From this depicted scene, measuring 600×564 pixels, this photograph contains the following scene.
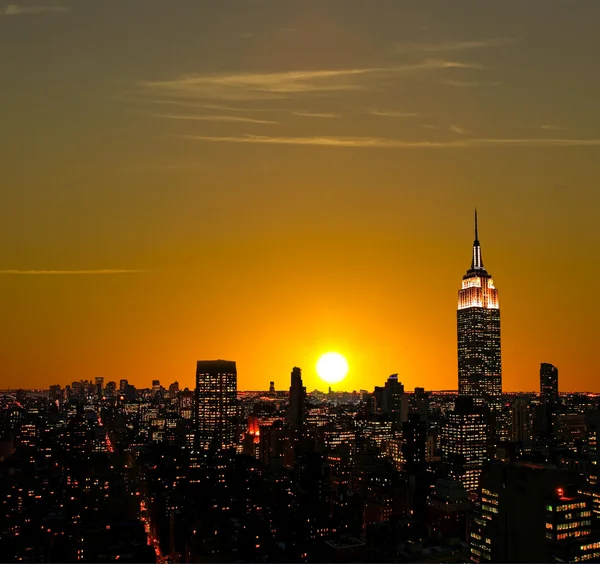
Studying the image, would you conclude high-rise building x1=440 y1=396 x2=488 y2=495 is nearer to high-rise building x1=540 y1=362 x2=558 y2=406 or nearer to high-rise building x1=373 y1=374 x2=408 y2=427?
high-rise building x1=373 y1=374 x2=408 y2=427

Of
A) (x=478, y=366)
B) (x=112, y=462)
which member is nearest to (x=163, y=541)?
(x=112, y=462)

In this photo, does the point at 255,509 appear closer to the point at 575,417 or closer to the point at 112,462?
the point at 112,462

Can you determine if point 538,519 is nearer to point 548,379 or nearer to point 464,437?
point 464,437

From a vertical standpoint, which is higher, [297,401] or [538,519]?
[297,401]

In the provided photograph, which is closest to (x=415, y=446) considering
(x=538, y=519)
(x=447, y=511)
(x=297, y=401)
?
(x=297, y=401)

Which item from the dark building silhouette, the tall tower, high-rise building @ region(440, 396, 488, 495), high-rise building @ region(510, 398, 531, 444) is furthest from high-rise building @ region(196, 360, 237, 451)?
the tall tower

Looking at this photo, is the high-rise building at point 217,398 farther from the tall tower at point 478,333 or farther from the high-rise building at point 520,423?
the tall tower at point 478,333

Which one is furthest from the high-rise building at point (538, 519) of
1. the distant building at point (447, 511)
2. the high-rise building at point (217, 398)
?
the high-rise building at point (217, 398)

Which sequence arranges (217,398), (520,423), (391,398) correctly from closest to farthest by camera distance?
(520,423), (217,398), (391,398)
